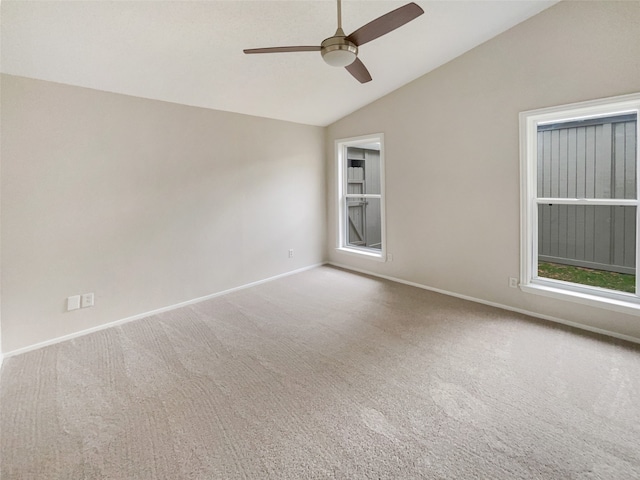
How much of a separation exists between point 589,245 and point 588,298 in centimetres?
62

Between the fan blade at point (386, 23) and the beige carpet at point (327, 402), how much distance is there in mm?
2320

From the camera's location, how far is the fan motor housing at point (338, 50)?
194 cm

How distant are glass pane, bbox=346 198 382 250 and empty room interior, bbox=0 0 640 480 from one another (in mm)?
1049

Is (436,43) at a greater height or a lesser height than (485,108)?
greater

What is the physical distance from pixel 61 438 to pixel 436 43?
4452 mm

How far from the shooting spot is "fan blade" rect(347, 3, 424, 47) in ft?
5.71

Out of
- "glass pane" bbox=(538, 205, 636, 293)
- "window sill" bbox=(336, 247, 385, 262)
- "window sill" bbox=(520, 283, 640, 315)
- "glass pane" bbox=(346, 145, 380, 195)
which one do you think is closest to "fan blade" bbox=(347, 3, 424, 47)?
"glass pane" bbox=(538, 205, 636, 293)

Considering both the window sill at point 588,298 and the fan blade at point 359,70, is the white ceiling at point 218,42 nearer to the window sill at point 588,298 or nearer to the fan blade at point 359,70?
the fan blade at point 359,70

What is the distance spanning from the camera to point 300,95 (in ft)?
12.9

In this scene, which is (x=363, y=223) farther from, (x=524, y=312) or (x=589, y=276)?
(x=589, y=276)

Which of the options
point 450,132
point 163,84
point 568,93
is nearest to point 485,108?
point 450,132

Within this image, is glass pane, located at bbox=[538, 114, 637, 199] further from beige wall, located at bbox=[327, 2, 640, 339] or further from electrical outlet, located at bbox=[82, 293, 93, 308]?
electrical outlet, located at bbox=[82, 293, 93, 308]

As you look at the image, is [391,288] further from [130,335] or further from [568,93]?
[130,335]

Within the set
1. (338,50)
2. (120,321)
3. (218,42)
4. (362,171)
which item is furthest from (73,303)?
(362,171)
